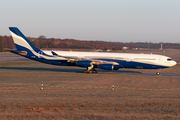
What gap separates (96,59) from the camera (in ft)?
145

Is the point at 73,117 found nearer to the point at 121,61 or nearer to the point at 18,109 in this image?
the point at 18,109

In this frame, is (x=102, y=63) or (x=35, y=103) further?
(x=102, y=63)

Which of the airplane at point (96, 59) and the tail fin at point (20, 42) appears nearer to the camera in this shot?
the airplane at point (96, 59)

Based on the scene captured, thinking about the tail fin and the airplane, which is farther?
the tail fin

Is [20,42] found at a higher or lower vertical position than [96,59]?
higher

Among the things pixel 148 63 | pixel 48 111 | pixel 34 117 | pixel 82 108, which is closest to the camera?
pixel 34 117

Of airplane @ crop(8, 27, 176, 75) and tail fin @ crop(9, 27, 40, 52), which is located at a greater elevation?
tail fin @ crop(9, 27, 40, 52)

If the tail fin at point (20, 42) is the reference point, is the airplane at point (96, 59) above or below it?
below

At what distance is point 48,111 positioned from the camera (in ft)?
50.1

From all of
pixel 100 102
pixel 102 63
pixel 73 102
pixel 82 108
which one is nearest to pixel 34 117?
pixel 82 108

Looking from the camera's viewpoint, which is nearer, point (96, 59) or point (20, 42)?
point (96, 59)

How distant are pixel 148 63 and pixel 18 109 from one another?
103 feet

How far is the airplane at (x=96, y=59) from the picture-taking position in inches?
1694

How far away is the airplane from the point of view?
43.0 meters
